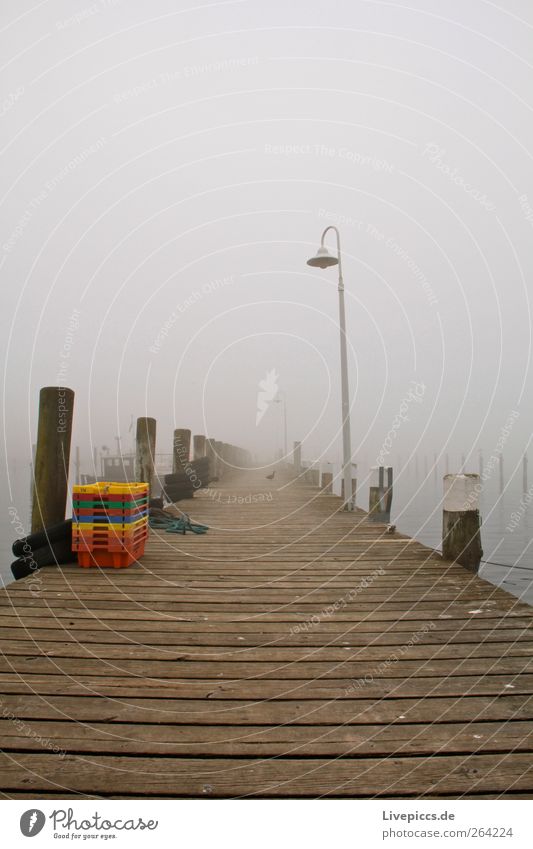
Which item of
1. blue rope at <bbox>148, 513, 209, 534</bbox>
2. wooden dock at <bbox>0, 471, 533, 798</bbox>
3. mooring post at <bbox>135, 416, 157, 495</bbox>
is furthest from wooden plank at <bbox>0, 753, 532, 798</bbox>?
mooring post at <bbox>135, 416, 157, 495</bbox>

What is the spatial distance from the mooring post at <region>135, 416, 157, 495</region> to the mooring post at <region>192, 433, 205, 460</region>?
8.96m

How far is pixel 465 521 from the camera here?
5.72m

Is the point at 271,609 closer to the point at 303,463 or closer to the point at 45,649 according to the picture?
the point at 45,649

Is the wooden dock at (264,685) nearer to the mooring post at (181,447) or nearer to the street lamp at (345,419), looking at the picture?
the street lamp at (345,419)

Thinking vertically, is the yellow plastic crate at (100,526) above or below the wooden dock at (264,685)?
above

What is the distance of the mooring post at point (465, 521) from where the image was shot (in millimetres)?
5703

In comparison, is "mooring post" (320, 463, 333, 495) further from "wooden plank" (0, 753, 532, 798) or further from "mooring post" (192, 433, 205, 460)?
"wooden plank" (0, 753, 532, 798)

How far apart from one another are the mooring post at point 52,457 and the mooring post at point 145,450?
406 centimetres

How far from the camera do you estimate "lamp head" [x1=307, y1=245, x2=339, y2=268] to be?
11977mm

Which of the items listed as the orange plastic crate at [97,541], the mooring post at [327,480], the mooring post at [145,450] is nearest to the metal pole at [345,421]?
the mooring post at [145,450]

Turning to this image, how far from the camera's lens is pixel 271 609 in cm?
433

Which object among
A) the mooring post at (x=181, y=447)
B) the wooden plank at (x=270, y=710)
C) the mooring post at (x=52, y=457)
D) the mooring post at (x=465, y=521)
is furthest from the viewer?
the mooring post at (x=181, y=447)

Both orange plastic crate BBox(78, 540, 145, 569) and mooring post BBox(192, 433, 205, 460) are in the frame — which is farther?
mooring post BBox(192, 433, 205, 460)

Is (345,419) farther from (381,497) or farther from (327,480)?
(327,480)
